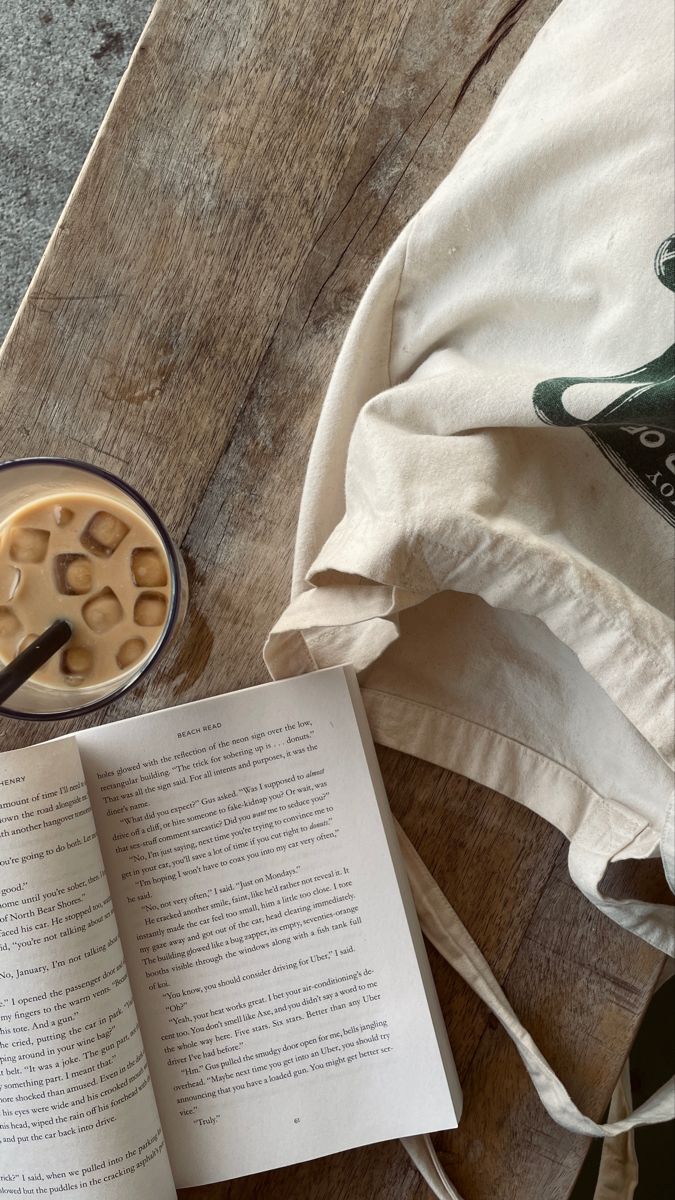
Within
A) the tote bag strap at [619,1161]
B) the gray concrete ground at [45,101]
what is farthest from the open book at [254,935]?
the gray concrete ground at [45,101]

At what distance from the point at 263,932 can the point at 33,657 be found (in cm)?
19

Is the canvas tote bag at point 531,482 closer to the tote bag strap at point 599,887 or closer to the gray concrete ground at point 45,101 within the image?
the tote bag strap at point 599,887

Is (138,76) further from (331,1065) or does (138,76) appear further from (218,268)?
(331,1065)

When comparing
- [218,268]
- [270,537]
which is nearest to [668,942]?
[270,537]

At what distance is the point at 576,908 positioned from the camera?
521 millimetres

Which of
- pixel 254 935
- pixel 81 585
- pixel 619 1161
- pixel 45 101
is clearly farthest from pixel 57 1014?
pixel 45 101

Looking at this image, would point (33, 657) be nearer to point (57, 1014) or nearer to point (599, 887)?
point (57, 1014)

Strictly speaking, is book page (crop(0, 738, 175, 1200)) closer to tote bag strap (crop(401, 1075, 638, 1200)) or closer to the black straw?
the black straw

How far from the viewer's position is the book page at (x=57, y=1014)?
48cm

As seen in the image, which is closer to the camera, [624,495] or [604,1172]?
[624,495]

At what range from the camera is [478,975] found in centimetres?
52

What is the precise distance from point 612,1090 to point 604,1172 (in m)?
0.08

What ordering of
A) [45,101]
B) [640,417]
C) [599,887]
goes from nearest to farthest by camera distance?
[640,417]
[599,887]
[45,101]

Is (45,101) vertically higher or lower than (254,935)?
higher
